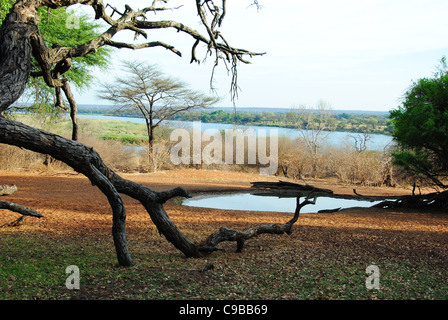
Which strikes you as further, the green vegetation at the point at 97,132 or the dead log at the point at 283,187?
the green vegetation at the point at 97,132

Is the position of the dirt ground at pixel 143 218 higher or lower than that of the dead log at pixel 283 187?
higher

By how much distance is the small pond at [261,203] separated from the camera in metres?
10.8

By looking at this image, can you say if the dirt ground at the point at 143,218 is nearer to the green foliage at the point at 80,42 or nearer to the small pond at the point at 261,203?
the small pond at the point at 261,203

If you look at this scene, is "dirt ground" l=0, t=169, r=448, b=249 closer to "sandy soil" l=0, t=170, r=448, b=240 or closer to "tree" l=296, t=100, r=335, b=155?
"sandy soil" l=0, t=170, r=448, b=240

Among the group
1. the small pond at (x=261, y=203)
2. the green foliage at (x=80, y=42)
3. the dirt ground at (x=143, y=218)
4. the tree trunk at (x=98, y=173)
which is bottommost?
the small pond at (x=261, y=203)

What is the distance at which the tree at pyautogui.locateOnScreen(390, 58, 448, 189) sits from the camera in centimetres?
958

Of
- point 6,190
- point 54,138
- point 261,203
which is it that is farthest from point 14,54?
point 261,203

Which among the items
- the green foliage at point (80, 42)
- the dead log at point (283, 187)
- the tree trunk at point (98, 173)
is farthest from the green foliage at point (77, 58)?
the tree trunk at point (98, 173)

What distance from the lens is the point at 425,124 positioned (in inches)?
375

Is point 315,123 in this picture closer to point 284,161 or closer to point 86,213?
point 284,161

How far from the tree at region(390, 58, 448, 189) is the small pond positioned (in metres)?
2.05

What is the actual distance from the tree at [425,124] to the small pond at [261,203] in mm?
2046

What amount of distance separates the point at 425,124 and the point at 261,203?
462cm

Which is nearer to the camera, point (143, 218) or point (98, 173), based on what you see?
point (98, 173)
